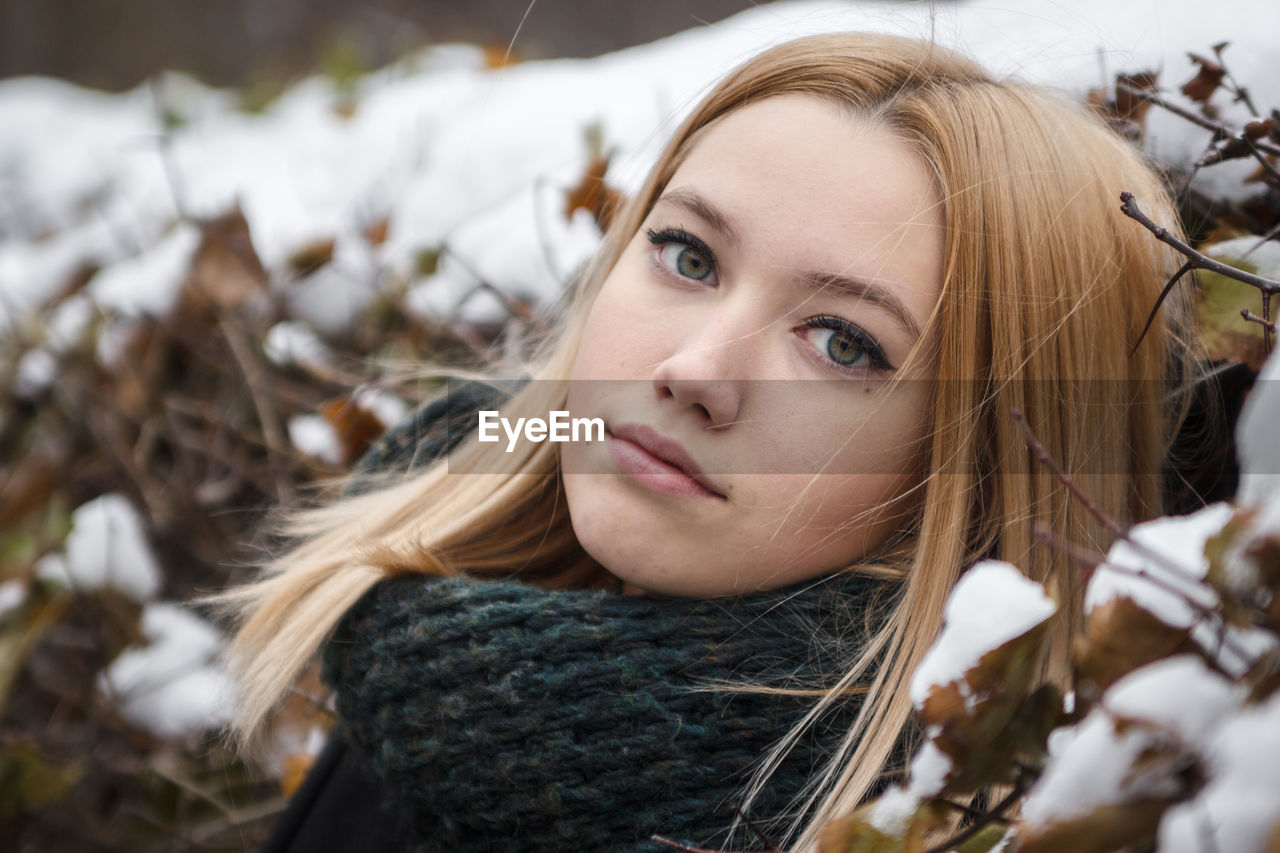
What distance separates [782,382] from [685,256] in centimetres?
20

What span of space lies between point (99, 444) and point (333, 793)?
3.11 ft

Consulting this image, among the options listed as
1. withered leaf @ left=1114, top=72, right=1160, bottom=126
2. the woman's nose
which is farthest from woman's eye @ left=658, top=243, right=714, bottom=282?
withered leaf @ left=1114, top=72, right=1160, bottom=126

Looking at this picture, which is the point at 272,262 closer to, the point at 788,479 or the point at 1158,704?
the point at 788,479

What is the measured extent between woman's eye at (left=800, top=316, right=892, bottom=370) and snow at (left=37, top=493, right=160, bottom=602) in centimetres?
125

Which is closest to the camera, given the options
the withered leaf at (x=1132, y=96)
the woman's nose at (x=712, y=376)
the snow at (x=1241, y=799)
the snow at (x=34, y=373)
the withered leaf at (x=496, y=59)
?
the snow at (x=1241, y=799)

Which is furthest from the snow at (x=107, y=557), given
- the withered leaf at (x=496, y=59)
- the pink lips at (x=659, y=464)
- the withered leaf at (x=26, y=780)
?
the withered leaf at (x=496, y=59)

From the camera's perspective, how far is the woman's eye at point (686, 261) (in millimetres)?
976

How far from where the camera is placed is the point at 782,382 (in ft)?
2.90

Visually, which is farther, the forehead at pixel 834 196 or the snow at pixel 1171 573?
the forehead at pixel 834 196

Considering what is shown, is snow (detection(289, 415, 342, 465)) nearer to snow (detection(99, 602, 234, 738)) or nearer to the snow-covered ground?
the snow-covered ground

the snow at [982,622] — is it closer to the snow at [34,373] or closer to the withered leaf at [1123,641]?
the withered leaf at [1123,641]

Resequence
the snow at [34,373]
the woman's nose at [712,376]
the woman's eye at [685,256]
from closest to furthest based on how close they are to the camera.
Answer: the woman's nose at [712,376]
the woman's eye at [685,256]
the snow at [34,373]

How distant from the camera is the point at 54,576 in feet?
5.26

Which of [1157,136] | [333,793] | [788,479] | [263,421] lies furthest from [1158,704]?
[263,421]
